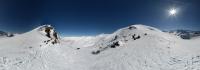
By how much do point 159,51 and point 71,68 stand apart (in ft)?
51.3

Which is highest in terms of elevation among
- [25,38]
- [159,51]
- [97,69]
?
[25,38]

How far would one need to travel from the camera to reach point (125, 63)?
2348 centimetres

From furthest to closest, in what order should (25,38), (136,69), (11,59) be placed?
→ (25,38), (11,59), (136,69)

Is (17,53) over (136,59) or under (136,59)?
over

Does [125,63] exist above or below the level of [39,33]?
below

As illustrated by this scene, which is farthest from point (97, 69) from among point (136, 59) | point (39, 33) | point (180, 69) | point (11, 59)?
point (39, 33)

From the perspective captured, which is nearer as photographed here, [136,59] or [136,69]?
[136,69]

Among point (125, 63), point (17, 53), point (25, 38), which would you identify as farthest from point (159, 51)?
point (25, 38)

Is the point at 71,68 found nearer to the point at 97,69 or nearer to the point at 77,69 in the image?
the point at 77,69

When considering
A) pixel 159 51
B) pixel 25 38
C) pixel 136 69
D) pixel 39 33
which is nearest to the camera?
pixel 136 69

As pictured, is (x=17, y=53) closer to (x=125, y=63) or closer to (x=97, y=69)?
(x=97, y=69)

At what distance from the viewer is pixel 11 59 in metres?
22.2

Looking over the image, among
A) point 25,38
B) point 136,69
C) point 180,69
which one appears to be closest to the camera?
point 180,69

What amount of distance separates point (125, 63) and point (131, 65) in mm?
1352
